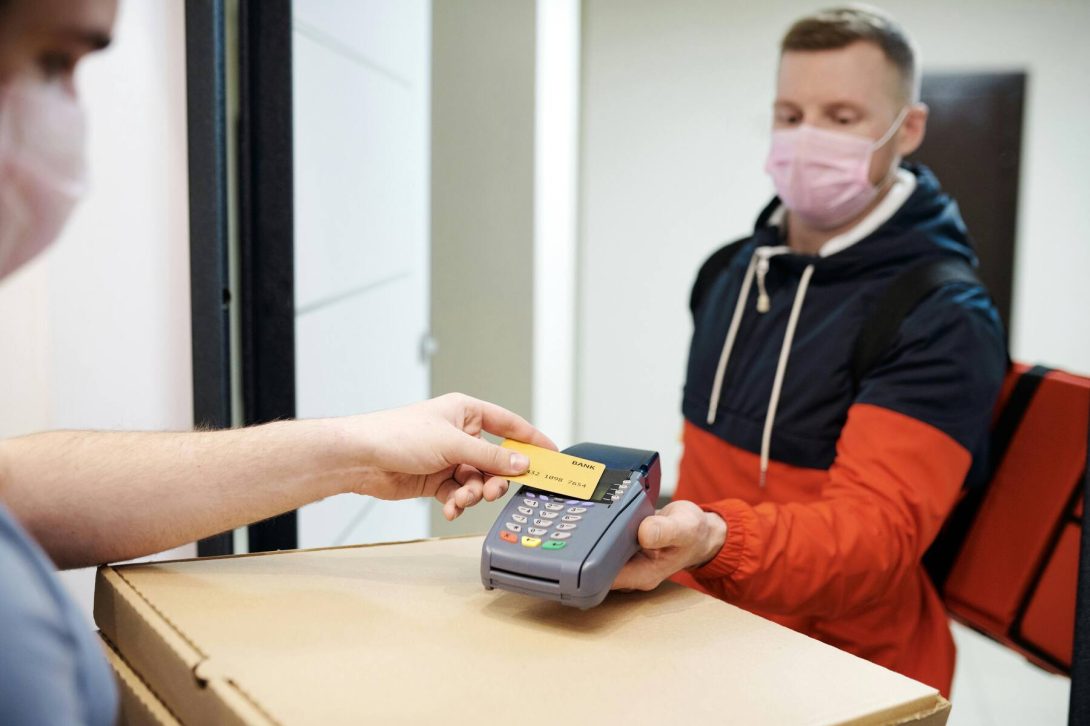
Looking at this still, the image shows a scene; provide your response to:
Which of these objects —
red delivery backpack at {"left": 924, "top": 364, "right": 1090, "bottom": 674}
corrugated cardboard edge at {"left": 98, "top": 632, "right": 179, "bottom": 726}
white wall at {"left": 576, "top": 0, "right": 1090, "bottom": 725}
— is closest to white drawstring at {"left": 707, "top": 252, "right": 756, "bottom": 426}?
red delivery backpack at {"left": 924, "top": 364, "right": 1090, "bottom": 674}

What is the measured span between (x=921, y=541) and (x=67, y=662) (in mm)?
973

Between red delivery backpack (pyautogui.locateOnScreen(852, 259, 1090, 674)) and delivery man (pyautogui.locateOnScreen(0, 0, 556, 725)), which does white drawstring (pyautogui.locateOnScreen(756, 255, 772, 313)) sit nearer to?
red delivery backpack (pyautogui.locateOnScreen(852, 259, 1090, 674))

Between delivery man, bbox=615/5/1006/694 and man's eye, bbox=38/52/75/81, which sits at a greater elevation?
man's eye, bbox=38/52/75/81

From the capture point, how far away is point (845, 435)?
1.23 m

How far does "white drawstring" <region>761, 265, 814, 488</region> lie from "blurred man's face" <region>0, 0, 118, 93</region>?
1.02m

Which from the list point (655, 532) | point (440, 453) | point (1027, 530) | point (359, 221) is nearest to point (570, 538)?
point (655, 532)

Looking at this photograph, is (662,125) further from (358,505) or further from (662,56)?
(358,505)

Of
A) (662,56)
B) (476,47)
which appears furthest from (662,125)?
(476,47)

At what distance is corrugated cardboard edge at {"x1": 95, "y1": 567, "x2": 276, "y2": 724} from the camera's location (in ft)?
1.98

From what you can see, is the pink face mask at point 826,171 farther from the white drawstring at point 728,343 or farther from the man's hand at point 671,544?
the man's hand at point 671,544

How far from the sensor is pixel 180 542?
0.87 metres

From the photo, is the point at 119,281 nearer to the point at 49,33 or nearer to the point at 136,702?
the point at 136,702

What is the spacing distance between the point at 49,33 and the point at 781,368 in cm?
106

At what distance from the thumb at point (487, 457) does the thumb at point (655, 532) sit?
115mm
